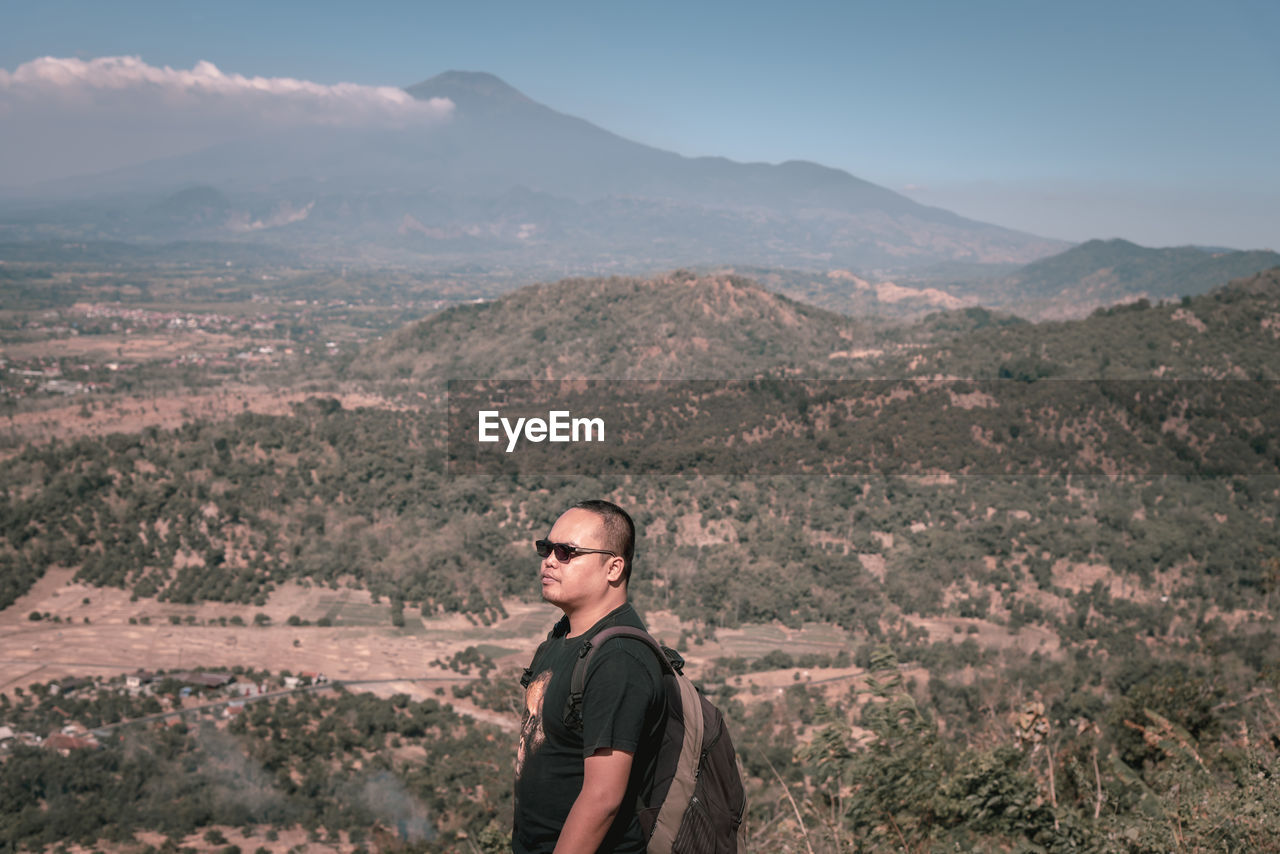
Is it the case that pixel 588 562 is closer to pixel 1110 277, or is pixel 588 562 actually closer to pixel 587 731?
pixel 587 731

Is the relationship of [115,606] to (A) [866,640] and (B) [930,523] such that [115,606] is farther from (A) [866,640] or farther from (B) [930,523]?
(B) [930,523]

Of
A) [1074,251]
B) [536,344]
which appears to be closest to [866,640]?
[536,344]

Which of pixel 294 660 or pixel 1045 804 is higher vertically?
pixel 1045 804

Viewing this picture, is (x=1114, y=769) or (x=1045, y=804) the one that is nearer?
(x=1045, y=804)

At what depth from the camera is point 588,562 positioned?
238cm

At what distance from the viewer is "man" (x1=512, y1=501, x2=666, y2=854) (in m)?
2.02

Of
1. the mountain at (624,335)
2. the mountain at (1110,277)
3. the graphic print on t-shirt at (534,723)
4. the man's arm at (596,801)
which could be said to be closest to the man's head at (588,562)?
the graphic print on t-shirt at (534,723)

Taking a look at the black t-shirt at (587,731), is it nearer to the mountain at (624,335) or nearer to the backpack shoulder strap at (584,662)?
the backpack shoulder strap at (584,662)

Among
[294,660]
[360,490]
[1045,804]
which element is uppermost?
[1045,804]

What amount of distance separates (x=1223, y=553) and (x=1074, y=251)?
581ft

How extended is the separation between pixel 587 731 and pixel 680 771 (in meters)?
0.33

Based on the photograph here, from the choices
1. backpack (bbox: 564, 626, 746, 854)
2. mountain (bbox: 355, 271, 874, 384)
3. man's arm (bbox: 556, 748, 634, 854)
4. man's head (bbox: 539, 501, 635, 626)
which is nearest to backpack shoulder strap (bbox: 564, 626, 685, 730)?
backpack (bbox: 564, 626, 746, 854)

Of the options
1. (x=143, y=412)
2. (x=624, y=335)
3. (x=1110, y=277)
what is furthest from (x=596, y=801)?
(x=1110, y=277)

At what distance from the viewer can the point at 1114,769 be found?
6.61 metres
